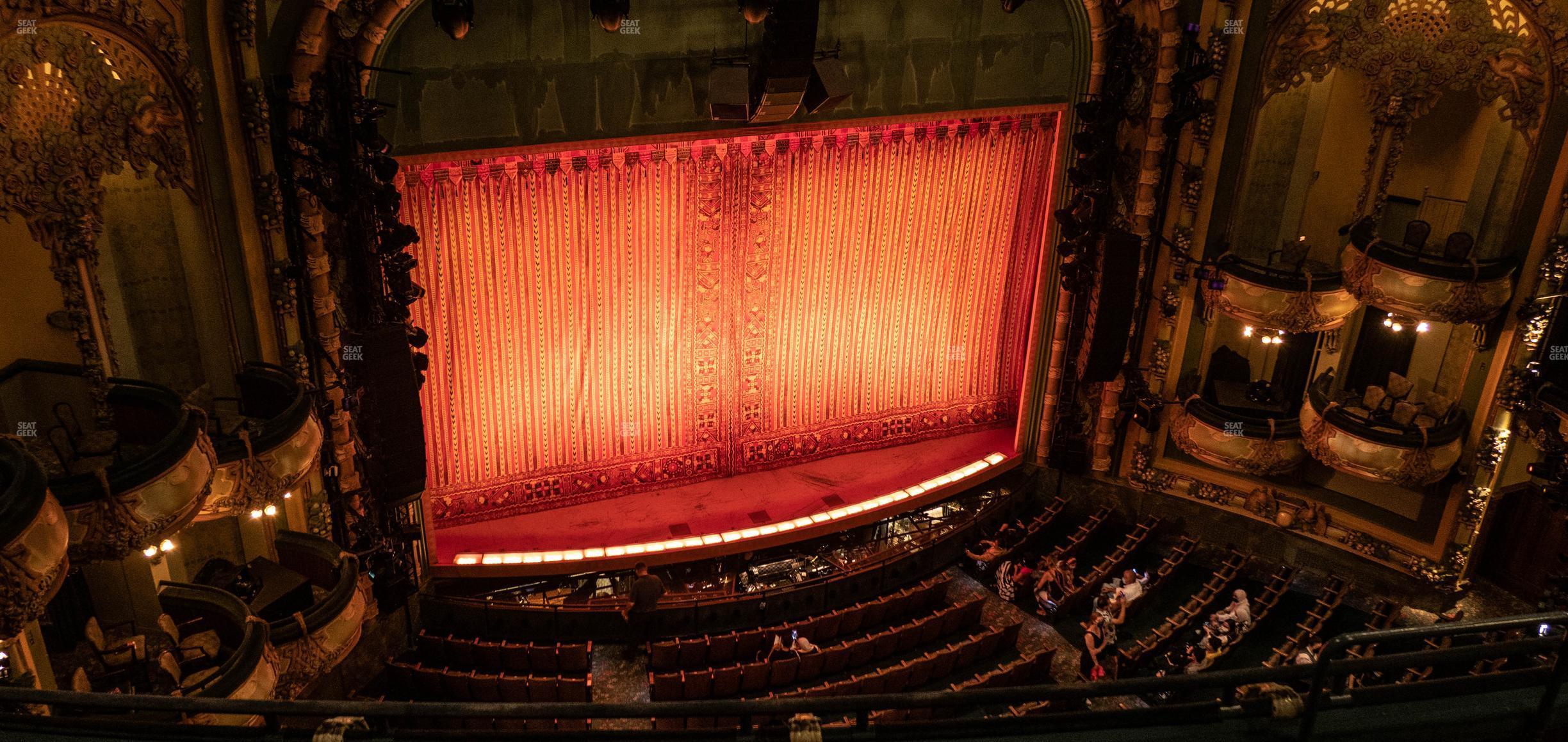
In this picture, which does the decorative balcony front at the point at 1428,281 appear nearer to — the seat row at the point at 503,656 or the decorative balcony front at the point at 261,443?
the seat row at the point at 503,656

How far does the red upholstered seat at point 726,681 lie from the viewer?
9273 millimetres

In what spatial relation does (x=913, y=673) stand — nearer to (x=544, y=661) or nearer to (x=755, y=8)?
(x=544, y=661)

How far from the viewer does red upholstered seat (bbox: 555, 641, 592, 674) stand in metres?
9.74

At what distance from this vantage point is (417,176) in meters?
9.95

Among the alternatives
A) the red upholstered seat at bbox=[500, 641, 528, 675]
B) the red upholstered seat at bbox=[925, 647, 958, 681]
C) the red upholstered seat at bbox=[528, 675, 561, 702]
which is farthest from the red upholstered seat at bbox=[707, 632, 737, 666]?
the red upholstered seat at bbox=[925, 647, 958, 681]

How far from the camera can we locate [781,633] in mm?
10148

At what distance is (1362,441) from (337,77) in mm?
9617

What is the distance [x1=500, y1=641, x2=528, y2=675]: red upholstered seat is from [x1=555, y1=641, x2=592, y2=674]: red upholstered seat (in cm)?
30

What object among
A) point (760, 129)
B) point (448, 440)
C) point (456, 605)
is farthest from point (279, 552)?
point (760, 129)

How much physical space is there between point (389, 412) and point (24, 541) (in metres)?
4.48

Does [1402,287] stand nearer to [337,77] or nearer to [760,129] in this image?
[760,129]

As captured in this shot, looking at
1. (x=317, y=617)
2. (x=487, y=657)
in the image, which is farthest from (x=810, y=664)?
(x=317, y=617)

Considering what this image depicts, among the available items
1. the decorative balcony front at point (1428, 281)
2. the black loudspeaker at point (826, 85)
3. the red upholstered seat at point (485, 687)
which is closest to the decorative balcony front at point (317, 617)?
the red upholstered seat at point (485, 687)

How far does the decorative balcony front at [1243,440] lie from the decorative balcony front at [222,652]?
8941 millimetres
